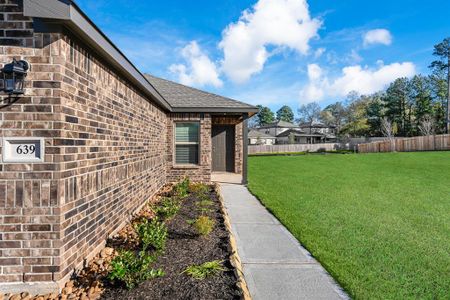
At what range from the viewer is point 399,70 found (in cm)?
4588

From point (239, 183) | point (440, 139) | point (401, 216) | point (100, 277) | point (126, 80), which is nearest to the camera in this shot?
point (100, 277)

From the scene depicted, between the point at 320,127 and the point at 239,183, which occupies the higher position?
the point at 320,127

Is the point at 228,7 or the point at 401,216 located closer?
the point at 401,216

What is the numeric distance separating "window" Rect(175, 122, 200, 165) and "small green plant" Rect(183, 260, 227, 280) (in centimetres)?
622

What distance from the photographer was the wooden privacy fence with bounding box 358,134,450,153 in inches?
1012

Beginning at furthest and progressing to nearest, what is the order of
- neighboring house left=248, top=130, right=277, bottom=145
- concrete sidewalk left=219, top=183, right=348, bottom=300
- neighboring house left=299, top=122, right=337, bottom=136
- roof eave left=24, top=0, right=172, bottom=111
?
neighboring house left=299, top=122, right=337, bottom=136
neighboring house left=248, top=130, right=277, bottom=145
concrete sidewalk left=219, top=183, right=348, bottom=300
roof eave left=24, top=0, right=172, bottom=111

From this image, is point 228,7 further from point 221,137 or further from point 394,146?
point 394,146

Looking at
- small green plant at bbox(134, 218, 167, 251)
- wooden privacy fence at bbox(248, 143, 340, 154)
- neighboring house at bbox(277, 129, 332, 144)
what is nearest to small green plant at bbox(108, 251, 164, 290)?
small green plant at bbox(134, 218, 167, 251)

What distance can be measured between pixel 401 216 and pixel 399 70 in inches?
1992

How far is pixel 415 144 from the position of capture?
2725cm

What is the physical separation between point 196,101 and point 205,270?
716 centimetres

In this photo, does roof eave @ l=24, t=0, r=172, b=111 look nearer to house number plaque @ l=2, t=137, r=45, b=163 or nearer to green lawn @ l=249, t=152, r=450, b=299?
house number plaque @ l=2, t=137, r=45, b=163

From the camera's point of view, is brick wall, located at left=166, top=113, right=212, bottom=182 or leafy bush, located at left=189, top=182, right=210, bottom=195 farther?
brick wall, located at left=166, top=113, right=212, bottom=182

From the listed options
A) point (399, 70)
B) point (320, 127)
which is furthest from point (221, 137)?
point (320, 127)
